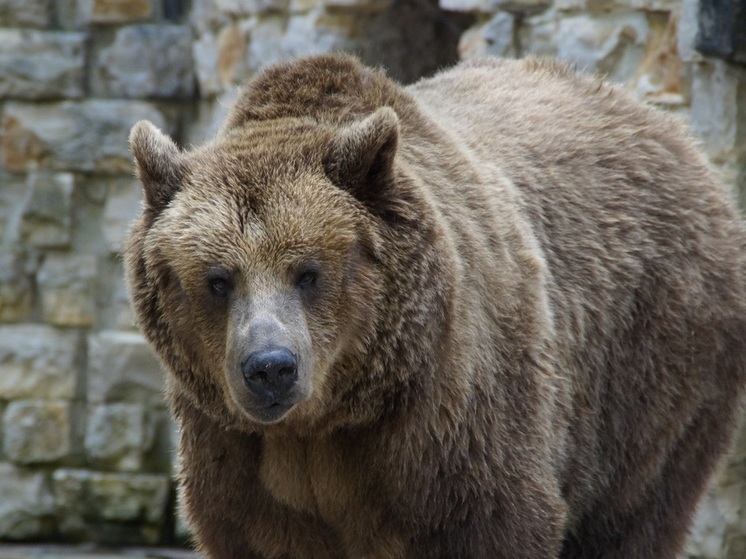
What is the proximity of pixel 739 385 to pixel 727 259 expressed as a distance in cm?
48

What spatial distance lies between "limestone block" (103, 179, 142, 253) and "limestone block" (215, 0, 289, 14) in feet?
3.89

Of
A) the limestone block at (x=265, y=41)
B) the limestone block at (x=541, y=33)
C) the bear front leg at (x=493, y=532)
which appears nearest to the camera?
the bear front leg at (x=493, y=532)

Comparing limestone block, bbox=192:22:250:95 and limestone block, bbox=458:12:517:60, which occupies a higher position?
limestone block, bbox=458:12:517:60

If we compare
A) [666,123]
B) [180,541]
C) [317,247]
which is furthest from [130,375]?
[317,247]

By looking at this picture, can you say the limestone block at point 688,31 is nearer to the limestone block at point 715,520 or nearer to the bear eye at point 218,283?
the limestone block at point 715,520

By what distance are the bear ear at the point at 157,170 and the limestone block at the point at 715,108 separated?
240 centimetres

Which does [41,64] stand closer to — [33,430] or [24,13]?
[24,13]

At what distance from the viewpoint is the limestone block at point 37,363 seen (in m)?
7.86

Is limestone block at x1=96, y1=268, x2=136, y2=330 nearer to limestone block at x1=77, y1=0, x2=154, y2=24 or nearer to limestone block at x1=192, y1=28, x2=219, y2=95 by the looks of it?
limestone block at x1=192, y1=28, x2=219, y2=95

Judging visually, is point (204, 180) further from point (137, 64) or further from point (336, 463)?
point (137, 64)

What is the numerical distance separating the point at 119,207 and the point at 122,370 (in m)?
0.94

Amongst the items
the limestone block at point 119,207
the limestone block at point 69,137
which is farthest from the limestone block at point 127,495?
the limestone block at point 69,137

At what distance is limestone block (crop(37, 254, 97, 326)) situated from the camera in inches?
311

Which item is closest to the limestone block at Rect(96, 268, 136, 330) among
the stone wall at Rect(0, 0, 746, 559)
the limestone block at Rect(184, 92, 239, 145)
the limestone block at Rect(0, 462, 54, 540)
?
the stone wall at Rect(0, 0, 746, 559)
